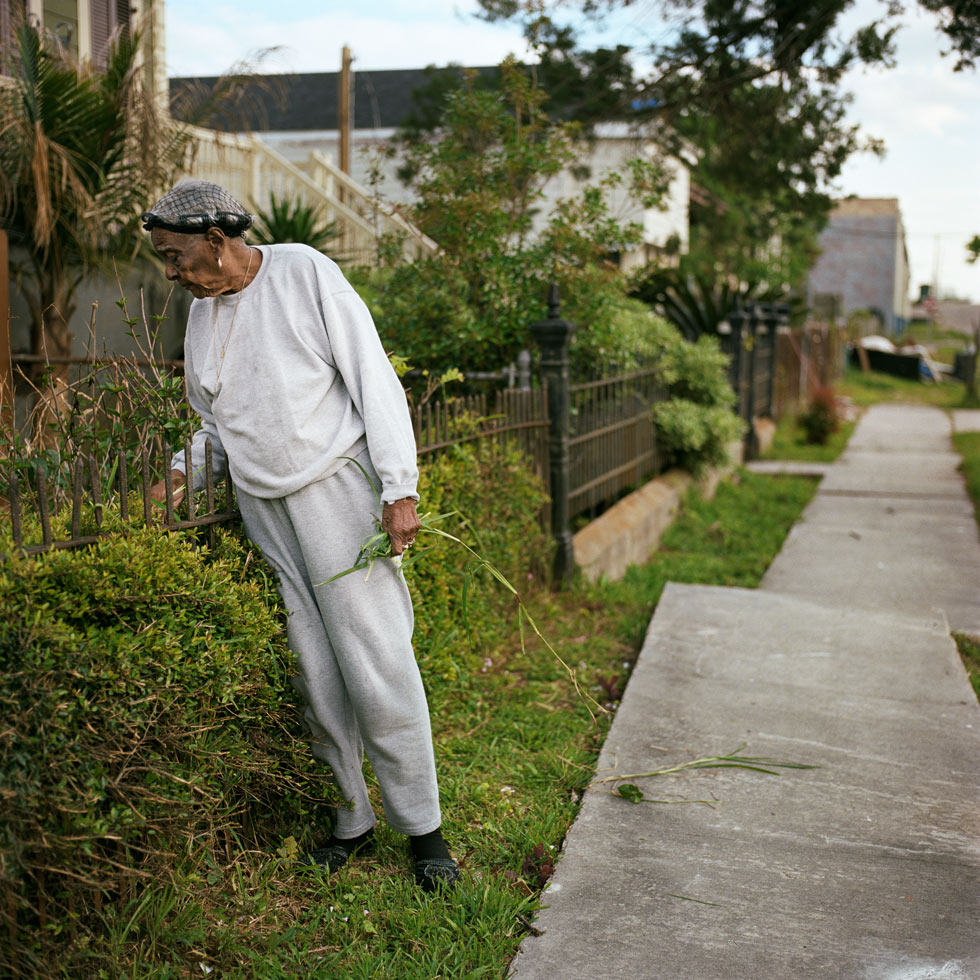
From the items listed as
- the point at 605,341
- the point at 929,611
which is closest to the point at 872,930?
the point at 929,611

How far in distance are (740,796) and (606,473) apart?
13.3 ft

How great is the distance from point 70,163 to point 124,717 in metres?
5.25

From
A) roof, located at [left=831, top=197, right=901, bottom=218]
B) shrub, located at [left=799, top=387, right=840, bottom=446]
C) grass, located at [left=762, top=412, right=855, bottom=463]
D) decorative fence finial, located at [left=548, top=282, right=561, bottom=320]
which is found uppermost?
roof, located at [left=831, top=197, right=901, bottom=218]

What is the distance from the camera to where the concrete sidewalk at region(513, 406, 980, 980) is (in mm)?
2641

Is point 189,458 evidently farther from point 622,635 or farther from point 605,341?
point 605,341

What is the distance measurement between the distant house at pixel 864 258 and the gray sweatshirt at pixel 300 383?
2055 inches

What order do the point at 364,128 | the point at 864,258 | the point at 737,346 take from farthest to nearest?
the point at 864,258 → the point at 364,128 → the point at 737,346

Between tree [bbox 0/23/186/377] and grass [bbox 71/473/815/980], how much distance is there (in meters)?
3.80

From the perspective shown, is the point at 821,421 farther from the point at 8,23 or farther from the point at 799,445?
the point at 8,23

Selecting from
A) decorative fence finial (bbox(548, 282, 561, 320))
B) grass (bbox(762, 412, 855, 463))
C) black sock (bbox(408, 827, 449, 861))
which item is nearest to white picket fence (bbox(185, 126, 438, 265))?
decorative fence finial (bbox(548, 282, 561, 320))

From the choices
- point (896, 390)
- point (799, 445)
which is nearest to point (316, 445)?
point (799, 445)

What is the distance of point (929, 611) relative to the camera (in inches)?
235

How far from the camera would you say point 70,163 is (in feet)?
21.3

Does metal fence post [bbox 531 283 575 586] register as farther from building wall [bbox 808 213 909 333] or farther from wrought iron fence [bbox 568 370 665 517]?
building wall [bbox 808 213 909 333]
